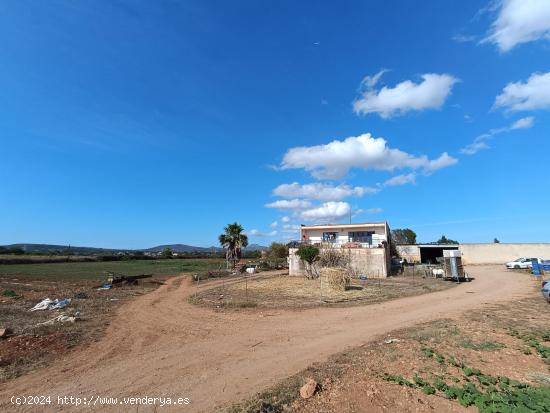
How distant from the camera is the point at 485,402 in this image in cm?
677

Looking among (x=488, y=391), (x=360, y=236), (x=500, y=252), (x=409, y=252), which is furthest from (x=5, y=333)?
(x=500, y=252)

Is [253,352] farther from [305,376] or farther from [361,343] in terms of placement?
[361,343]

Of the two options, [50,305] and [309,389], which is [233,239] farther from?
[309,389]

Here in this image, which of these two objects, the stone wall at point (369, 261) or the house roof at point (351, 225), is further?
the house roof at point (351, 225)

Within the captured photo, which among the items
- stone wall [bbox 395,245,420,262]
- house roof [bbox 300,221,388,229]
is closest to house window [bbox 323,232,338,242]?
house roof [bbox 300,221,388,229]

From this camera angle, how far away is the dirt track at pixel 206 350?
7281 millimetres

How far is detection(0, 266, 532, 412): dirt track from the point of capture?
23.9 ft

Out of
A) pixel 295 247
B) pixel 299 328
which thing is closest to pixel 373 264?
pixel 295 247

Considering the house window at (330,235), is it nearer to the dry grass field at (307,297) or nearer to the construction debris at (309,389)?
the dry grass field at (307,297)

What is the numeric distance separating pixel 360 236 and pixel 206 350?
3754cm

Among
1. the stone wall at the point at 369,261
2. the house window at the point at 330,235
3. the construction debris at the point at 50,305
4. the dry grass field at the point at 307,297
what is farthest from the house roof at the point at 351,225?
the construction debris at the point at 50,305

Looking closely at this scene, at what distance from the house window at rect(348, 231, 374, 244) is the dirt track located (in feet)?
84.9

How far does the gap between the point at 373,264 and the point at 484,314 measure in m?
19.4

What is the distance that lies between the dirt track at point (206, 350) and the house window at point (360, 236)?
25889 millimetres
